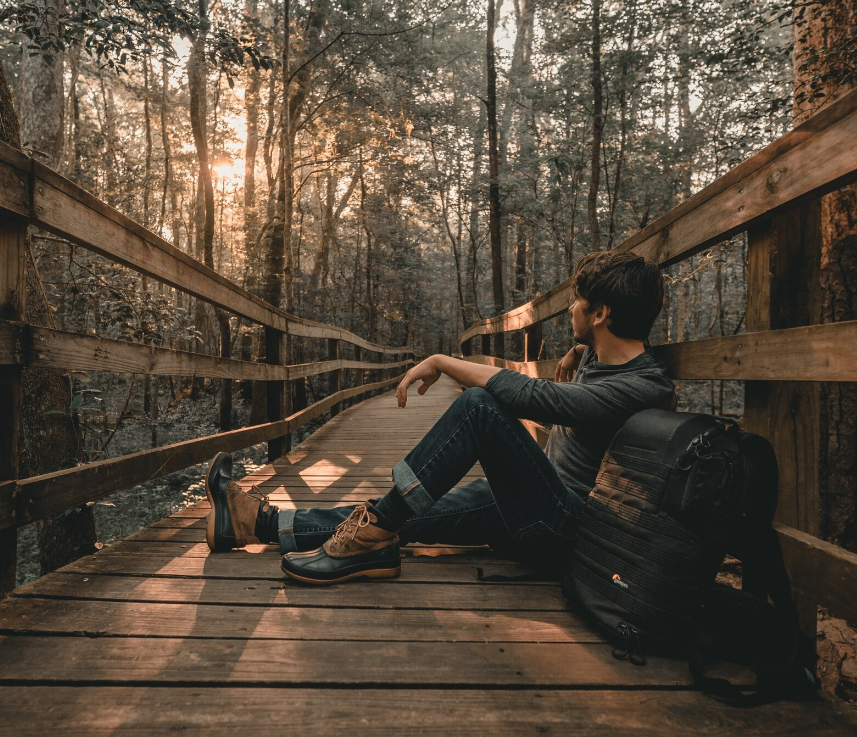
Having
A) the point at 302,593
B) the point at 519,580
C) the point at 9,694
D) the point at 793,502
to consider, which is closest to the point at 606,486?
the point at 793,502

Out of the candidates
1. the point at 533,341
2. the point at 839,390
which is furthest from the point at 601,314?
the point at 533,341

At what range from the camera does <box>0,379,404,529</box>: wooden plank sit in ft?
5.26

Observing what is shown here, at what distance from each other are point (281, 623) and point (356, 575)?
0.35 metres

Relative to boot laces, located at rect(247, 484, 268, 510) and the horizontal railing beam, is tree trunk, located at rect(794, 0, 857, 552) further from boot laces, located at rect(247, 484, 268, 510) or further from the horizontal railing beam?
boot laces, located at rect(247, 484, 268, 510)

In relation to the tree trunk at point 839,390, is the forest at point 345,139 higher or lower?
higher

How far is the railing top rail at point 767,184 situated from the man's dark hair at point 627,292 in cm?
20

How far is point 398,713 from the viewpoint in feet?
3.79

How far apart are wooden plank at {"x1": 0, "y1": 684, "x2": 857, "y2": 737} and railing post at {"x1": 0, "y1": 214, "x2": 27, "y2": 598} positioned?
551 millimetres

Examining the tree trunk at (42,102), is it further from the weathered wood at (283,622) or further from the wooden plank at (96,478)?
the weathered wood at (283,622)

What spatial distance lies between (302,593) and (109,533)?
5.09 metres

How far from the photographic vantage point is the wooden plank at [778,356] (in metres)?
1.13

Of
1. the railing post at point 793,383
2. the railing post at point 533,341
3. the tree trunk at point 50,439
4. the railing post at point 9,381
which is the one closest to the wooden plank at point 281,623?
the railing post at point 9,381

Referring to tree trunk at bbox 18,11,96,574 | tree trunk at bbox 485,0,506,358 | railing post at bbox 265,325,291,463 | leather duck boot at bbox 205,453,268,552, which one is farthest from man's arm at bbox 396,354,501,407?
tree trunk at bbox 485,0,506,358

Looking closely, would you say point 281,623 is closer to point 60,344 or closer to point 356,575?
point 356,575
